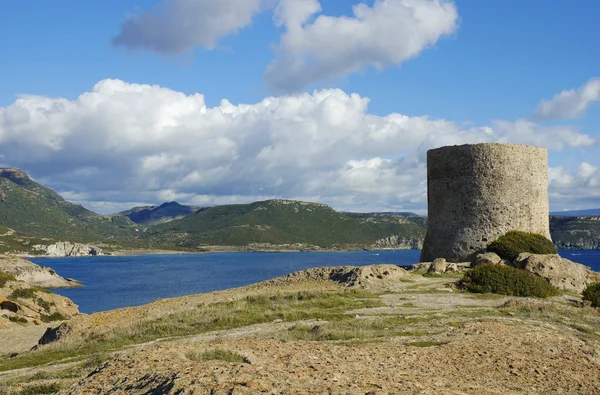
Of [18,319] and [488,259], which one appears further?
[18,319]

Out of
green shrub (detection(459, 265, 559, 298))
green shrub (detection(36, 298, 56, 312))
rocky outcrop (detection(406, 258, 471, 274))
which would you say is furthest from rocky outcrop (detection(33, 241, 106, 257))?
green shrub (detection(459, 265, 559, 298))

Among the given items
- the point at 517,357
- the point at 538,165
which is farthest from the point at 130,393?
the point at 538,165

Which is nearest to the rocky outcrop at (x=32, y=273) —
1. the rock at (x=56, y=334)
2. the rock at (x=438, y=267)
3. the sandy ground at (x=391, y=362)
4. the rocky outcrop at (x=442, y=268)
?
the rock at (x=56, y=334)

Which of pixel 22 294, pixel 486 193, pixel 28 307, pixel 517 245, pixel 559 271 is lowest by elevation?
pixel 28 307

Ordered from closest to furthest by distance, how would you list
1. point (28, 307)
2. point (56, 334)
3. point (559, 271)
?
point (56, 334) → point (559, 271) → point (28, 307)

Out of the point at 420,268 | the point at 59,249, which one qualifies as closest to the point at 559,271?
the point at 420,268

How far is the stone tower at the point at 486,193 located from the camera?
111 feet

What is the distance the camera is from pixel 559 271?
25.7m

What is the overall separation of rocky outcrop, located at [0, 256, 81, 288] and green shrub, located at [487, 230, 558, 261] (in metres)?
68.0

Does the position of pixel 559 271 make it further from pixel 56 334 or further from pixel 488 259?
pixel 56 334

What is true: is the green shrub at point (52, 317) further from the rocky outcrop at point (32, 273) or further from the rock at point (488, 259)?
the rocky outcrop at point (32, 273)

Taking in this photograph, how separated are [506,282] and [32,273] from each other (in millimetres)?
77743

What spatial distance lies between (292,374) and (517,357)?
5177 mm

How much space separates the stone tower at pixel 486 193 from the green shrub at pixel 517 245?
0.73m
